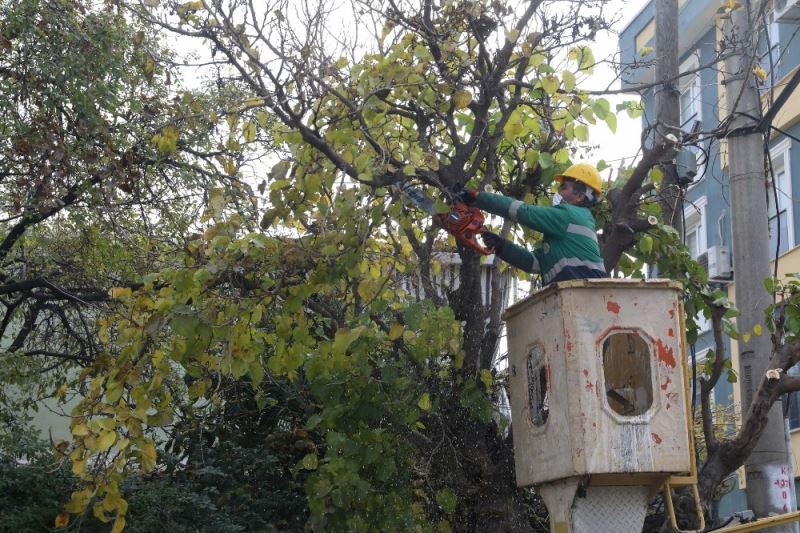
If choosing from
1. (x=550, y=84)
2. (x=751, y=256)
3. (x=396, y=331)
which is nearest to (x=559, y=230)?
(x=550, y=84)

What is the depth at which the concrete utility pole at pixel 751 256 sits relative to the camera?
6.72 metres

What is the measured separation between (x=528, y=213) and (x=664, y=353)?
960 mm

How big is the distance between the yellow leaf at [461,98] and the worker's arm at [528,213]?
2.35 feet

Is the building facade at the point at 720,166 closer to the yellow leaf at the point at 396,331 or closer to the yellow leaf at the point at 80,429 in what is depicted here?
the yellow leaf at the point at 396,331

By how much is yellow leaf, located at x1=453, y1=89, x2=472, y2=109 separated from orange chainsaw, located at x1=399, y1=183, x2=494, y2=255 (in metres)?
0.60

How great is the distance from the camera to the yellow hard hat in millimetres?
5934

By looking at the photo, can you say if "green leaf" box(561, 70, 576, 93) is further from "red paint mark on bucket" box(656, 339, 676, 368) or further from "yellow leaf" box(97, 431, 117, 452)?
"yellow leaf" box(97, 431, 117, 452)

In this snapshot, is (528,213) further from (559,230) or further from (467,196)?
(467,196)

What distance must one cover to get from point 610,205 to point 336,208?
2.08 meters

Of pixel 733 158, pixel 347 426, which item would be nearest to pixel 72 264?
pixel 347 426

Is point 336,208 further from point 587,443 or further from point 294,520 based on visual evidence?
point 294,520

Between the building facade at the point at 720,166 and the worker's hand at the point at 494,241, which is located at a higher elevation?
the building facade at the point at 720,166

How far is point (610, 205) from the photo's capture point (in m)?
6.79

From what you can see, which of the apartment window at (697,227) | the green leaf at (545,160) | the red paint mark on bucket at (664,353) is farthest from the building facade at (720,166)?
the red paint mark on bucket at (664,353)
